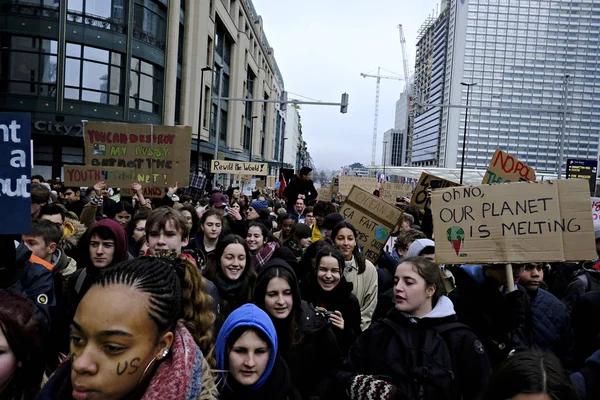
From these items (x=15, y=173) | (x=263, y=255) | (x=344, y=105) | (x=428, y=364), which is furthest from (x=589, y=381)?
(x=344, y=105)

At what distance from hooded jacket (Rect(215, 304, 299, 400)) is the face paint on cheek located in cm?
100

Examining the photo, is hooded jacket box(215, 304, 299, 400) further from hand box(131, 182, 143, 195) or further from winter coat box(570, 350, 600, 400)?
hand box(131, 182, 143, 195)

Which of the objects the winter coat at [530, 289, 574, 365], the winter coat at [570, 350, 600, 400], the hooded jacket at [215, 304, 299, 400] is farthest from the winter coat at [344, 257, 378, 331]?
the winter coat at [570, 350, 600, 400]

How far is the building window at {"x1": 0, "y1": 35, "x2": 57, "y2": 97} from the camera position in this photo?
22.8 meters

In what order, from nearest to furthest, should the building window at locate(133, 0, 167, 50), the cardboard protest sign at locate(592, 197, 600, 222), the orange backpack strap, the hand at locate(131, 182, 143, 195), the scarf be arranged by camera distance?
the orange backpack strap < the scarf < the cardboard protest sign at locate(592, 197, 600, 222) < the hand at locate(131, 182, 143, 195) < the building window at locate(133, 0, 167, 50)

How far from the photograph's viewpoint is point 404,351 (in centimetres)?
279

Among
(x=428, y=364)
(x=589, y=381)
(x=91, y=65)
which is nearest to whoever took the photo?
(x=589, y=381)

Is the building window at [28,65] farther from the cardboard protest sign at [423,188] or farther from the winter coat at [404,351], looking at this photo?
the winter coat at [404,351]

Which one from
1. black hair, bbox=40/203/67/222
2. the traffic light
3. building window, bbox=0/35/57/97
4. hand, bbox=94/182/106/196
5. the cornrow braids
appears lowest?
black hair, bbox=40/203/67/222

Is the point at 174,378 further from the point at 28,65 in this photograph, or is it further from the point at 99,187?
the point at 28,65

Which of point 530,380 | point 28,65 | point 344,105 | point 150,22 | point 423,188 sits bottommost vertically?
point 530,380

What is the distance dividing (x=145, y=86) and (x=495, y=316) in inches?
1060

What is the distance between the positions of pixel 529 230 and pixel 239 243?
7.74ft

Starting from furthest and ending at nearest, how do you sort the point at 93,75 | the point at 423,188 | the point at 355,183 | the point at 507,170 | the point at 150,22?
1. the point at 150,22
2. the point at 93,75
3. the point at 355,183
4. the point at 423,188
5. the point at 507,170
